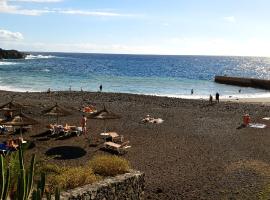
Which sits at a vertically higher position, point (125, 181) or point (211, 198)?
point (125, 181)

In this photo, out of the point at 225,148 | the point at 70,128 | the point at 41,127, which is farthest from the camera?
the point at 41,127

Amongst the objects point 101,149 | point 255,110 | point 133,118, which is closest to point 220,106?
point 255,110

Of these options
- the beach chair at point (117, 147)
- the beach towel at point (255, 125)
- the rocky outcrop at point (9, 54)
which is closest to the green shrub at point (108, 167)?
the beach chair at point (117, 147)

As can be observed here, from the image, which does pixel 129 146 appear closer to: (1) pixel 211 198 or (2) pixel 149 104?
(1) pixel 211 198

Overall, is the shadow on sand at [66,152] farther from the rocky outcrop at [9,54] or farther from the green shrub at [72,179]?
the rocky outcrop at [9,54]

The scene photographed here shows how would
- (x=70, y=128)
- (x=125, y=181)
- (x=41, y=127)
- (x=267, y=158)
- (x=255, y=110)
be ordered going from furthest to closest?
1. (x=255, y=110)
2. (x=41, y=127)
3. (x=70, y=128)
4. (x=267, y=158)
5. (x=125, y=181)

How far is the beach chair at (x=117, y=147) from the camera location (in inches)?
771

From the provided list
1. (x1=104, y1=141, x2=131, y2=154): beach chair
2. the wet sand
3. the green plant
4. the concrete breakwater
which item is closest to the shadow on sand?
the wet sand

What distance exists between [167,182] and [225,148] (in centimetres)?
684

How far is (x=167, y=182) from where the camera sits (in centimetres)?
1531

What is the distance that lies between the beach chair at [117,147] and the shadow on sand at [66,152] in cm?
126

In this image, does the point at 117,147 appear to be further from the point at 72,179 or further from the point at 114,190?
the point at 72,179

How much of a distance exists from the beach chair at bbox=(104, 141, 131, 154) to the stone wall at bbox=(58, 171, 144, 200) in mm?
6794

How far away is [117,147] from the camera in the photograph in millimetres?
19562
